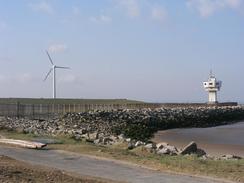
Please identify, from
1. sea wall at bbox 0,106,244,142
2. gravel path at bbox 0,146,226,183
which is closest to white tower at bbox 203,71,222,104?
sea wall at bbox 0,106,244,142

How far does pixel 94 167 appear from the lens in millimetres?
17016

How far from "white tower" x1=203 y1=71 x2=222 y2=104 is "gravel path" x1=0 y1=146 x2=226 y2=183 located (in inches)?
4094

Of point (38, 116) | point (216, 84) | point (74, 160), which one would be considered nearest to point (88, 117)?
point (38, 116)

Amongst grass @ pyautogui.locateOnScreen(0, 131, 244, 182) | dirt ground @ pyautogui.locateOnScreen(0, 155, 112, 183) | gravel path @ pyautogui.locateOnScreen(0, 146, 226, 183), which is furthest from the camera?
grass @ pyautogui.locateOnScreen(0, 131, 244, 182)

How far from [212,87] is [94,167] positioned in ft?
356

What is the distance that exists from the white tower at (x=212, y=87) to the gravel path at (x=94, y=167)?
4094 inches

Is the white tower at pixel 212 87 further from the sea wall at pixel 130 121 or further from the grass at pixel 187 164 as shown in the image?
the grass at pixel 187 164

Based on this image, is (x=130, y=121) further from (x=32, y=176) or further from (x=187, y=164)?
(x=32, y=176)

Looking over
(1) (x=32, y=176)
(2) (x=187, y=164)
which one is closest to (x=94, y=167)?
(2) (x=187, y=164)

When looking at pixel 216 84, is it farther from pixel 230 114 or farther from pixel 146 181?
pixel 146 181

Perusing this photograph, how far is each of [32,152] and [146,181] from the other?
800 centimetres

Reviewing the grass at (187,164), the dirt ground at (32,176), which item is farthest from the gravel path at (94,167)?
the dirt ground at (32,176)

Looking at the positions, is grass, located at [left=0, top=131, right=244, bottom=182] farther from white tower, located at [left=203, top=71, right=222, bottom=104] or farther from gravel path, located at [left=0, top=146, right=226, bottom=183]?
white tower, located at [left=203, top=71, right=222, bottom=104]

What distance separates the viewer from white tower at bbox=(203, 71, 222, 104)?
123 m
